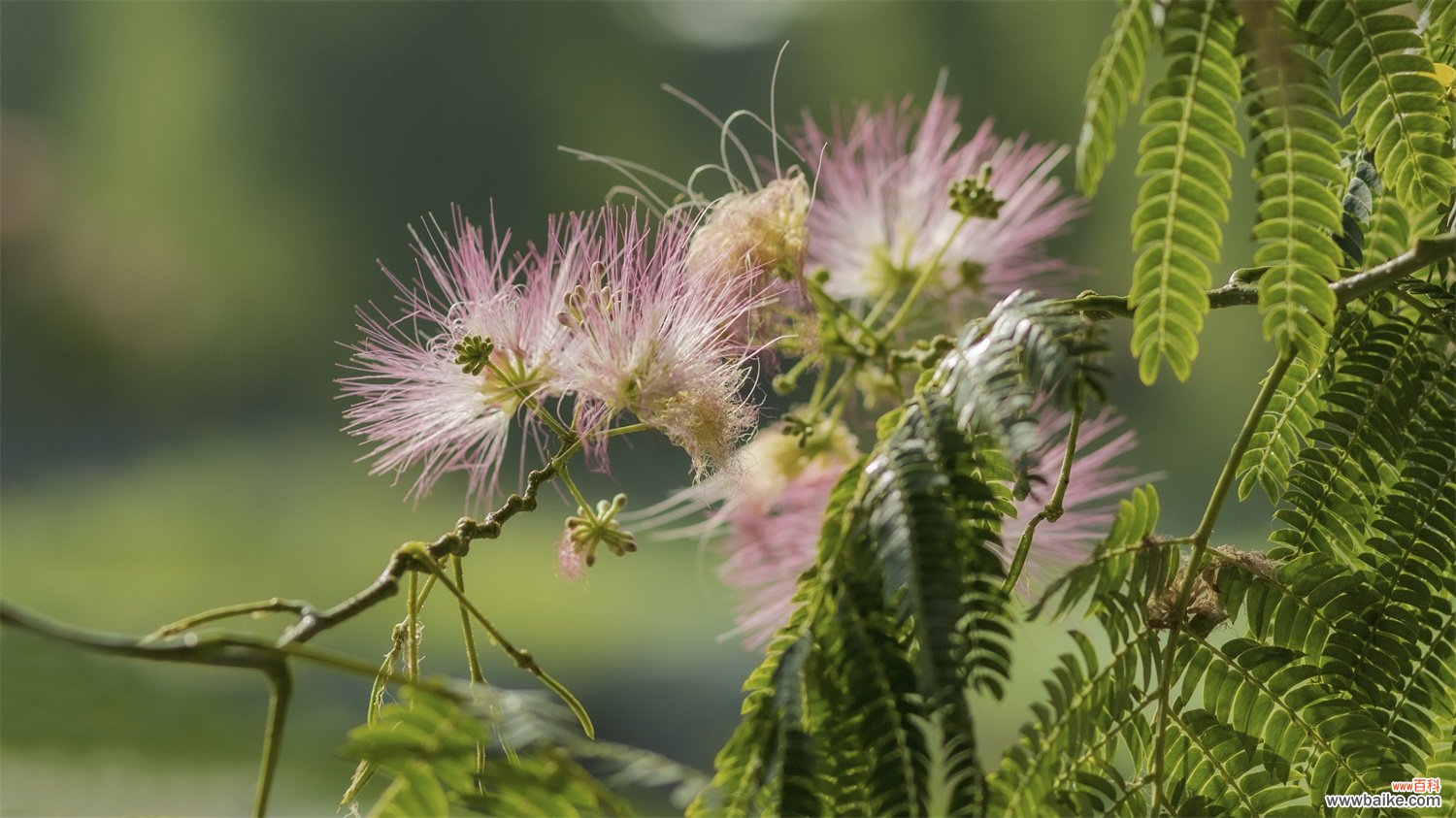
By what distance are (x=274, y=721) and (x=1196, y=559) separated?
0.31 metres

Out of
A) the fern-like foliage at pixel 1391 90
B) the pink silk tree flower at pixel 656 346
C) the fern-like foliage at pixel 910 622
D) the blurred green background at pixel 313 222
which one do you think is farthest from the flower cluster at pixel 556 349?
the blurred green background at pixel 313 222

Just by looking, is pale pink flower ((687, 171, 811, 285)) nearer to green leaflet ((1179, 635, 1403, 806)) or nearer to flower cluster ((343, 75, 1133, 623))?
flower cluster ((343, 75, 1133, 623))

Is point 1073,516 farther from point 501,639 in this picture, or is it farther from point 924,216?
point 501,639

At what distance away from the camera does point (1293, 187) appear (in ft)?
1.22

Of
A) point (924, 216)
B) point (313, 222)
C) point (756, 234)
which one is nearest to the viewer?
point (756, 234)

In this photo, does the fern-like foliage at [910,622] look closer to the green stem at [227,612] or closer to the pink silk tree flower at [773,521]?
the green stem at [227,612]

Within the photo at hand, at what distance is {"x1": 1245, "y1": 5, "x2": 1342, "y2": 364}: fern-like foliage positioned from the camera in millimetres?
364

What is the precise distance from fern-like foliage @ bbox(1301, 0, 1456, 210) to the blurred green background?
9.60ft

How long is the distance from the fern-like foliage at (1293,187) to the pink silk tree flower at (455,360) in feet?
0.92

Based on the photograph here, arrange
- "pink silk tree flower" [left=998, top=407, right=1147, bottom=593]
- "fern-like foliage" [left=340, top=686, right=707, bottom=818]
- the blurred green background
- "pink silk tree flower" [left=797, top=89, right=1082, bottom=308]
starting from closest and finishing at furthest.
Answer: "fern-like foliage" [left=340, top=686, right=707, bottom=818] → "pink silk tree flower" [left=998, top=407, right=1147, bottom=593] → "pink silk tree flower" [left=797, top=89, right=1082, bottom=308] → the blurred green background

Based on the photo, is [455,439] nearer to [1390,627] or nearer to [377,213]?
[1390,627]

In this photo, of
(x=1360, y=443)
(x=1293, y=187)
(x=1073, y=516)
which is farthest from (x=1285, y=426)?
(x=1073, y=516)

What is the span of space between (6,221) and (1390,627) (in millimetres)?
4412

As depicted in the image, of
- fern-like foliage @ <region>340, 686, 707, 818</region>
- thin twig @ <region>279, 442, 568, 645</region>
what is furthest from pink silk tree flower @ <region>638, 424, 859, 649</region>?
fern-like foliage @ <region>340, 686, 707, 818</region>
